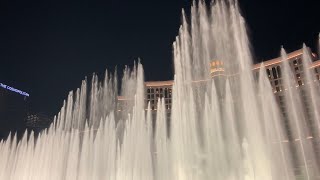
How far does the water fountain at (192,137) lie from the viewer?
19547mm

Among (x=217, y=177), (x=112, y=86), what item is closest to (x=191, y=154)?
(x=217, y=177)

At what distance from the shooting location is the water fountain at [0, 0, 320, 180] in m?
19.5

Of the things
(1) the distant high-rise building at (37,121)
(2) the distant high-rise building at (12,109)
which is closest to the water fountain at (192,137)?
(2) the distant high-rise building at (12,109)

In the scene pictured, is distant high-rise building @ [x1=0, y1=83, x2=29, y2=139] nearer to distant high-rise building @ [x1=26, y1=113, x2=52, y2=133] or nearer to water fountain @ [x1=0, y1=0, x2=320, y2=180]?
distant high-rise building @ [x1=26, y1=113, x2=52, y2=133]

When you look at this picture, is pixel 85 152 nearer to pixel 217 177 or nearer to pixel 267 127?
pixel 217 177

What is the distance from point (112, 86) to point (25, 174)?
55.1 feet

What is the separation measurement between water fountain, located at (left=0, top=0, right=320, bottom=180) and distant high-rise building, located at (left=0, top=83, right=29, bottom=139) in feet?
192

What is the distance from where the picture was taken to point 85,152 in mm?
31047

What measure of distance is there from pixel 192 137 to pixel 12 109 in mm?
92382

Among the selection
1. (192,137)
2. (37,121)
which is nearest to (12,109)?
(37,121)

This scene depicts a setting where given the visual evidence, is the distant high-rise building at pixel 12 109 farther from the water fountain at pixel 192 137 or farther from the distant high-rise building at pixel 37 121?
the water fountain at pixel 192 137

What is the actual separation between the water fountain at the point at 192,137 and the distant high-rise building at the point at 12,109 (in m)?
58.4

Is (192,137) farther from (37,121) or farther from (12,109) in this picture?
(37,121)

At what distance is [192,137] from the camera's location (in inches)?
904
